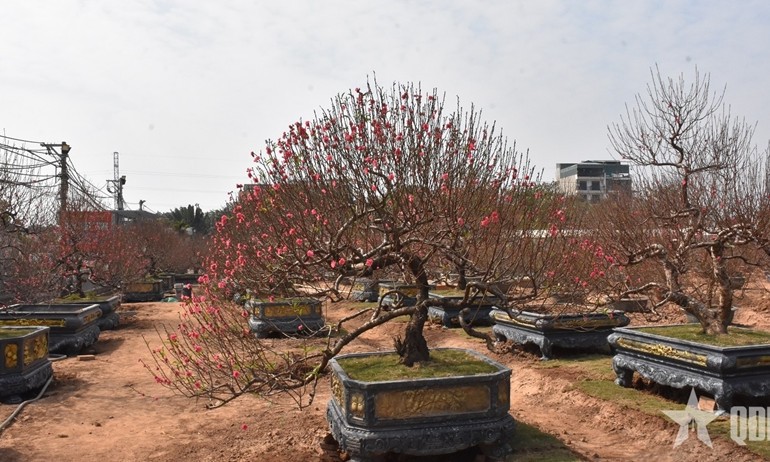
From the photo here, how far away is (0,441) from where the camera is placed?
7730mm

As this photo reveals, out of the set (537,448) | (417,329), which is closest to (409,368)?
(417,329)

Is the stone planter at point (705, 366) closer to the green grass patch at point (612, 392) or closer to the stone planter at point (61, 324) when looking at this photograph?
the green grass patch at point (612, 392)

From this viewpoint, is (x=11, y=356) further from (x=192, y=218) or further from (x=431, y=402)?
(x=192, y=218)

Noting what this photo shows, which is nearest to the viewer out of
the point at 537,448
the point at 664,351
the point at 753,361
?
the point at 537,448

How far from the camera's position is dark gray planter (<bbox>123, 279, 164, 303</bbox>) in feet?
89.7

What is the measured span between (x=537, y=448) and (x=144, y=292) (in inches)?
971

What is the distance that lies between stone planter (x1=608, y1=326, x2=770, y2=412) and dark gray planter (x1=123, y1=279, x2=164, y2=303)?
2391 centimetres

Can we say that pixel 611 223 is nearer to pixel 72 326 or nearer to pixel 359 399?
pixel 359 399

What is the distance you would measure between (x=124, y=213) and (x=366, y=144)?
4204 cm

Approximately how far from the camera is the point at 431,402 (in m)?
6.13

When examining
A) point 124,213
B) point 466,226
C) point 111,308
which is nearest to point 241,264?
point 466,226

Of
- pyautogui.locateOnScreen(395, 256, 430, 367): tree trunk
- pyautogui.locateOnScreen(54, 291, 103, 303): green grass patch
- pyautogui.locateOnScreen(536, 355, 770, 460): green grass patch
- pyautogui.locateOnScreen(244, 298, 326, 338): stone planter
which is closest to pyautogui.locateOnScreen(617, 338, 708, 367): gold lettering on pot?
pyautogui.locateOnScreen(536, 355, 770, 460): green grass patch

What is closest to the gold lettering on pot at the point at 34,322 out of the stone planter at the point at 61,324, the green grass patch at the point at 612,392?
the stone planter at the point at 61,324

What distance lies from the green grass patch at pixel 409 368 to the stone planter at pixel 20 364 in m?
5.61
